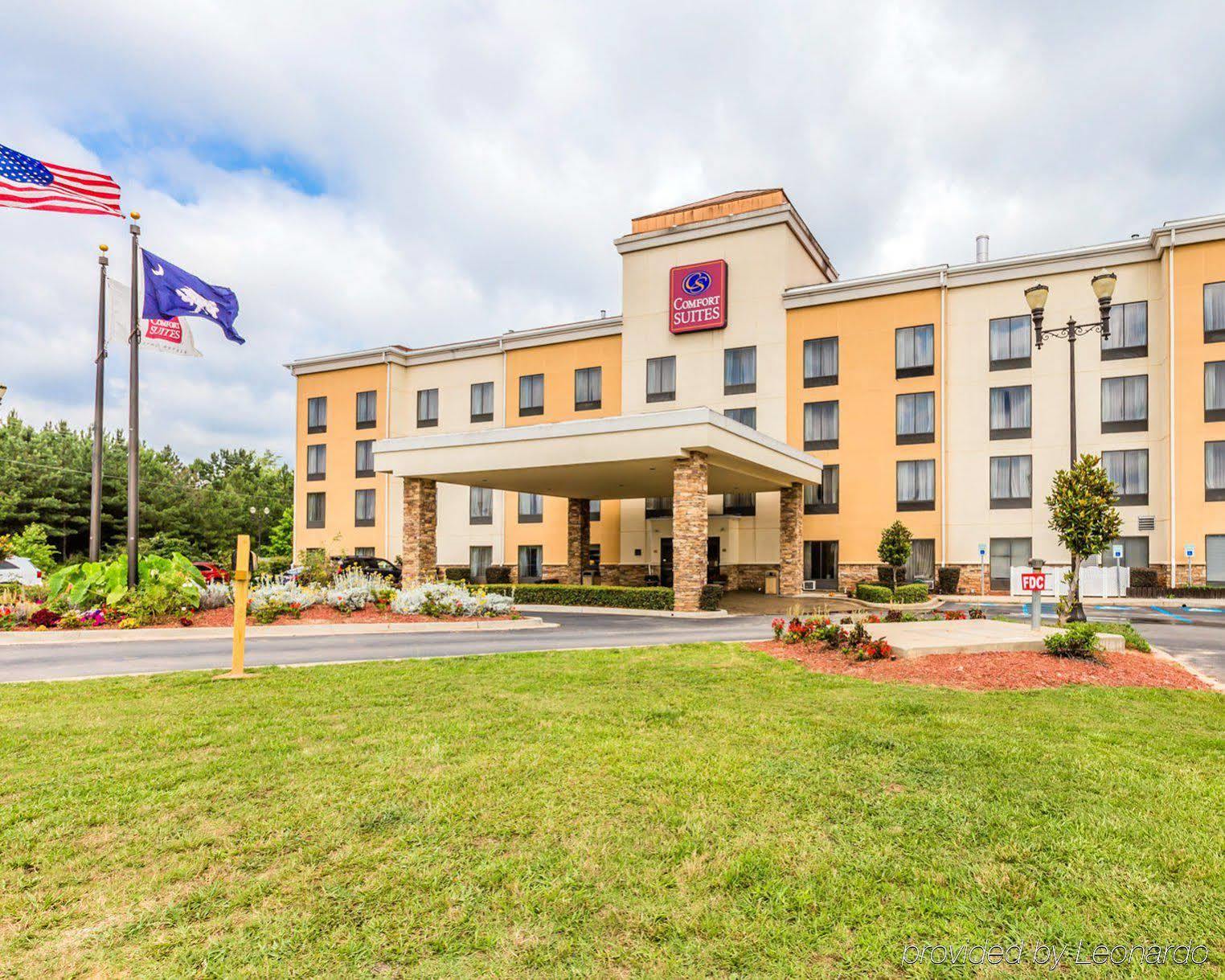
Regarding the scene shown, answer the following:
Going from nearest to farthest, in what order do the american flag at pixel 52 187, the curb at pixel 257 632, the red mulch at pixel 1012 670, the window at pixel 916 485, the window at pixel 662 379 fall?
the red mulch at pixel 1012 670 < the curb at pixel 257 632 < the american flag at pixel 52 187 < the window at pixel 916 485 < the window at pixel 662 379

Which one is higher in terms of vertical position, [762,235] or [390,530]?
[762,235]

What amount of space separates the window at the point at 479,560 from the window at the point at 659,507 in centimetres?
1001

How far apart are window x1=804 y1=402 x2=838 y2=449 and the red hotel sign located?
609 centimetres

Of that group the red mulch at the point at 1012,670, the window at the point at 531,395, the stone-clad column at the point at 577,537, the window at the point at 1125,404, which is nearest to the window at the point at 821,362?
the window at the point at 1125,404

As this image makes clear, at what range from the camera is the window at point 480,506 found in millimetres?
41781

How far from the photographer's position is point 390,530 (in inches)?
1719

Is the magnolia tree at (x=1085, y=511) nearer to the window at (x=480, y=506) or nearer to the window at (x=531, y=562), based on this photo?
the window at (x=531, y=562)

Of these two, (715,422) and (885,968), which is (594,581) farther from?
(885,968)

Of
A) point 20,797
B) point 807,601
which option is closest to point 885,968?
point 20,797

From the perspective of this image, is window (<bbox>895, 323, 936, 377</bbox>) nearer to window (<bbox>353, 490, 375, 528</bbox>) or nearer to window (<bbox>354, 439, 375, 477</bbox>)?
window (<bbox>354, 439, 375, 477</bbox>)

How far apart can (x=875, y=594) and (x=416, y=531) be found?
16.8 metres

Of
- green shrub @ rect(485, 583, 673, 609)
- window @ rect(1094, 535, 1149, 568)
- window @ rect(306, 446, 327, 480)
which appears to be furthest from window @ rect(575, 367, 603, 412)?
window @ rect(1094, 535, 1149, 568)

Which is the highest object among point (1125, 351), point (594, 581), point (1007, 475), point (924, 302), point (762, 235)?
point (762, 235)

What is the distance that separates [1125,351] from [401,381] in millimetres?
37114
